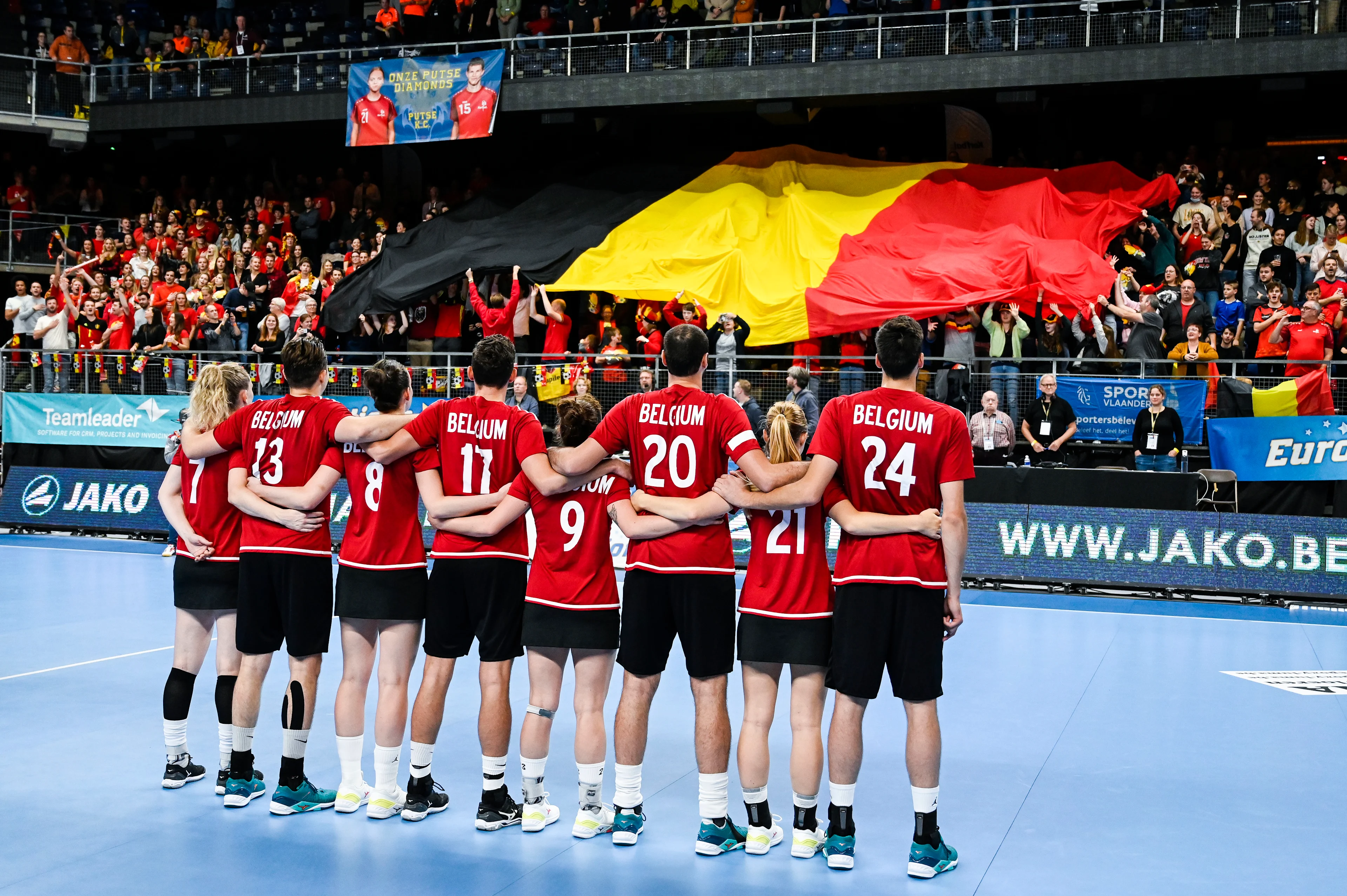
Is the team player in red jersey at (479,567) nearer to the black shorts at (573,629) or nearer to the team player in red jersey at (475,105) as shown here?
the black shorts at (573,629)

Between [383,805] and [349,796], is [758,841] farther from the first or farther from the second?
[349,796]

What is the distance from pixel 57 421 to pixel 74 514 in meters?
2.02

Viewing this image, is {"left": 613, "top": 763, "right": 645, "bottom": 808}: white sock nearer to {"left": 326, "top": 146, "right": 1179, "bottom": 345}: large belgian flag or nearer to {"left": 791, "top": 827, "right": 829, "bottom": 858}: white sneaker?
{"left": 791, "top": 827, "right": 829, "bottom": 858}: white sneaker

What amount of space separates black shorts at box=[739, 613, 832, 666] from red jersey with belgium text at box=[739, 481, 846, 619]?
3 cm

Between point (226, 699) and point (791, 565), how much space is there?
316cm

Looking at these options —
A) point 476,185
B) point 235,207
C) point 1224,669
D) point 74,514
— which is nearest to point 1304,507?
point 1224,669

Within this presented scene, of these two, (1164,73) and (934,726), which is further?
(1164,73)

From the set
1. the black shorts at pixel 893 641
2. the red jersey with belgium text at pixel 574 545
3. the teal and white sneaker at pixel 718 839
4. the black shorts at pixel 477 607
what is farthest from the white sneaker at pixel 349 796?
the black shorts at pixel 893 641

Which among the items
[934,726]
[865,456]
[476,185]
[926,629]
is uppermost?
[476,185]

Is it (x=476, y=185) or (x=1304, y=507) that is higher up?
(x=476, y=185)

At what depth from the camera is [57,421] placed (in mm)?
21266

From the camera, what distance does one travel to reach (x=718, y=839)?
19.7ft

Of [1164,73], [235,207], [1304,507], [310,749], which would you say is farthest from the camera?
[235,207]

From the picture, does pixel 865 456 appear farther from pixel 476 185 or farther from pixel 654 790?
pixel 476 185
